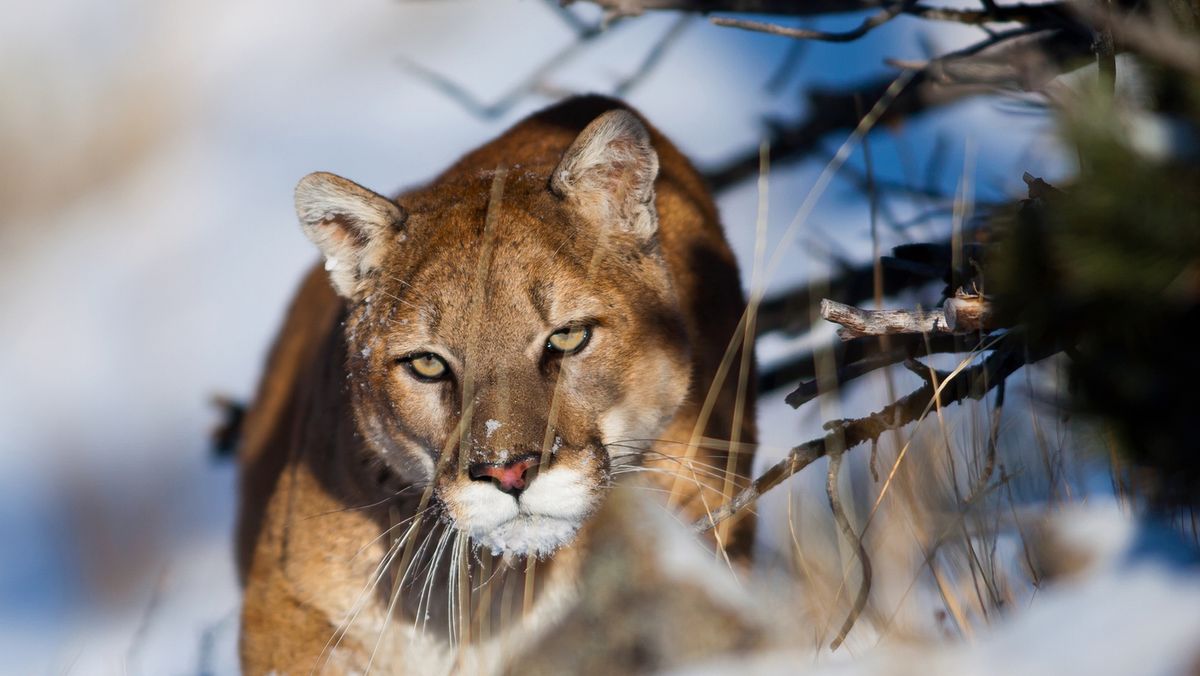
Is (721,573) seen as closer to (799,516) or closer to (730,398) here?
(799,516)

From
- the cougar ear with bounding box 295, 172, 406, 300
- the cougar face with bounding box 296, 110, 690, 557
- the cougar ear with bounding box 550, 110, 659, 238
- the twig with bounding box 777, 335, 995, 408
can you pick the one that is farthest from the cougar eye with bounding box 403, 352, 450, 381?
the twig with bounding box 777, 335, 995, 408

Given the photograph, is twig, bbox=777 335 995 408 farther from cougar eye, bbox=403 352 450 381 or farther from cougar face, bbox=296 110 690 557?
cougar eye, bbox=403 352 450 381

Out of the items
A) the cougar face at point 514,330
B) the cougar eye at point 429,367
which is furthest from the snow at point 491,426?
the cougar eye at point 429,367

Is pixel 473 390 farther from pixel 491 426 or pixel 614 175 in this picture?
pixel 614 175

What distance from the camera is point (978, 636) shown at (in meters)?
2.47

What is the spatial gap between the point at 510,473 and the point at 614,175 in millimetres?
1237

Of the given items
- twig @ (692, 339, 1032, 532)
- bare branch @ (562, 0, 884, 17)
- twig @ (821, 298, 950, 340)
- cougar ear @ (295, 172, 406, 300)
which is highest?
bare branch @ (562, 0, 884, 17)

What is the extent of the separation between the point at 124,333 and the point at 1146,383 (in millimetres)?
9042

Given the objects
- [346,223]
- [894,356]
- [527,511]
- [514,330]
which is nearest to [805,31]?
[894,356]

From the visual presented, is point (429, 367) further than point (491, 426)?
Yes

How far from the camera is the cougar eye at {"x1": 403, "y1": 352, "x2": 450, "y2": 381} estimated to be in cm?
332

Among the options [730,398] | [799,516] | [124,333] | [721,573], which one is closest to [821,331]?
[730,398]

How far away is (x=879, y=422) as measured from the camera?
9.52 feet

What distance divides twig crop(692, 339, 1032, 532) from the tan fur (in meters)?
0.38
